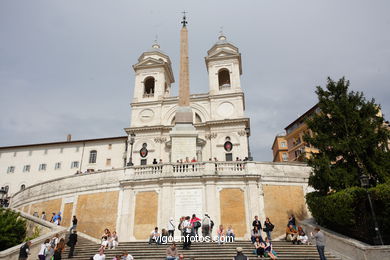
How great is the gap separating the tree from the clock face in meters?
24.0

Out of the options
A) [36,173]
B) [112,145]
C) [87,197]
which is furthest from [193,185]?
[36,173]

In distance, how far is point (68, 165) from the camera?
138 feet

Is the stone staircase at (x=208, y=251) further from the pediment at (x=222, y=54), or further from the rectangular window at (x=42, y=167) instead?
the rectangular window at (x=42, y=167)

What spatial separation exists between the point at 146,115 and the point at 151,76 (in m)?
6.06

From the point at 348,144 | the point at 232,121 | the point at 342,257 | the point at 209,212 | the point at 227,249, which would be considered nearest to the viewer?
the point at 342,257

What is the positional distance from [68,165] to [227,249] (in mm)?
34855

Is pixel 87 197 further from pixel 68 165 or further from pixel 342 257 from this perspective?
pixel 68 165

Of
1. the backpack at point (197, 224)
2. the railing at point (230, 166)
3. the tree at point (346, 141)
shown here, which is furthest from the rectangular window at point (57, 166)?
the tree at point (346, 141)

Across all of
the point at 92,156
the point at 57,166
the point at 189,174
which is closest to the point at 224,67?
the point at 92,156

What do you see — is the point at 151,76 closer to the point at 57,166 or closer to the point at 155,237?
the point at 57,166

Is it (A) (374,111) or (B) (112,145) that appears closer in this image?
(A) (374,111)

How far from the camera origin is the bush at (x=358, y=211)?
11891 millimetres

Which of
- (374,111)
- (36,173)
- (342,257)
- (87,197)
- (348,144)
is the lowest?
(342,257)

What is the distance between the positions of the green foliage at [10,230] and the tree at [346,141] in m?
15.0
